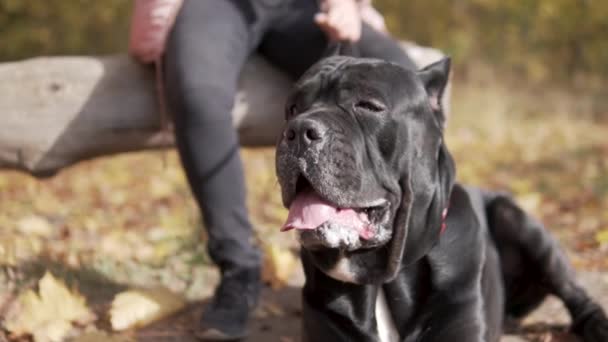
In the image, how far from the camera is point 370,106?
2293 millimetres

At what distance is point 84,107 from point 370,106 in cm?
157

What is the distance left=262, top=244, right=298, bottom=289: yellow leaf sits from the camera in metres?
3.61

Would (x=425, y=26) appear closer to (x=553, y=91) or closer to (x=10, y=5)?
(x=553, y=91)

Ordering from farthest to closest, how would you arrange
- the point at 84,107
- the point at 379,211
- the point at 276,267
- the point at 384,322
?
the point at 276,267 → the point at 84,107 → the point at 384,322 → the point at 379,211

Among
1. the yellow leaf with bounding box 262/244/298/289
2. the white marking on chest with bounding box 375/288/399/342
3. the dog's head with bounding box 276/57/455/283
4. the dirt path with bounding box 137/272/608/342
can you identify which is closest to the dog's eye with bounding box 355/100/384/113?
the dog's head with bounding box 276/57/455/283

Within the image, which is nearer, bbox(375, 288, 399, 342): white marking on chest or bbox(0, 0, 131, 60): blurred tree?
bbox(375, 288, 399, 342): white marking on chest

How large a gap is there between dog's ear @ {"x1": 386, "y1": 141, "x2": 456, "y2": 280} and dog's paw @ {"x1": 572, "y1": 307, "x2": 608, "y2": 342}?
3.05ft

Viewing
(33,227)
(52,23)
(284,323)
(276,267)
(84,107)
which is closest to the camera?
(284,323)

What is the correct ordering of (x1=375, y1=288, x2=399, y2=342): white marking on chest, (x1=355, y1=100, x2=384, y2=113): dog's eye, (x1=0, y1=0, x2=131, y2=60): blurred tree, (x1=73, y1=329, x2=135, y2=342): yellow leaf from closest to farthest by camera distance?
(x1=355, y1=100, x2=384, y2=113): dog's eye, (x1=375, y1=288, x2=399, y2=342): white marking on chest, (x1=73, y1=329, x2=135, y2=342): yellow leaf, (x1=0, y1=0, x2=131, y2=60): blurred tree

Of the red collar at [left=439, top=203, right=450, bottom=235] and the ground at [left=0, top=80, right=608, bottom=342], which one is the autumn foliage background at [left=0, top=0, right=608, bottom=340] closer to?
the ground at [left=0, top=80, right=608, bottom=342]

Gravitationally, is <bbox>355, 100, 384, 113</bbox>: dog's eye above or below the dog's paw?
above

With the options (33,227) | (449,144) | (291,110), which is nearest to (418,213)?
(291,110)

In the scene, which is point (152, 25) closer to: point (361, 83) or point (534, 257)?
point (361, 83)

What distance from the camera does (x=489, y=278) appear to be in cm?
268
